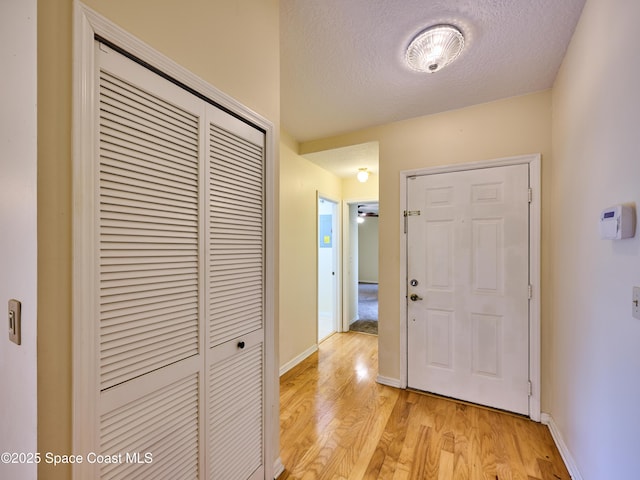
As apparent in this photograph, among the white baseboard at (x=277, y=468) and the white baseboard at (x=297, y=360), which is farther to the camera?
the white baseboard at (x=297, y=360)

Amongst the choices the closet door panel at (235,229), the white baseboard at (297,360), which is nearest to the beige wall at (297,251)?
the white baseboard at (297,360)

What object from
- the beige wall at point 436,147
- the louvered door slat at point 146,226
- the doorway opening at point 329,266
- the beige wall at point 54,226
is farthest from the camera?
the doorway opening at point 329,266

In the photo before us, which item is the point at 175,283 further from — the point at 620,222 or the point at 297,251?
the point at 297,251

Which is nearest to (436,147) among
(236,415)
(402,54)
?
(402,54)

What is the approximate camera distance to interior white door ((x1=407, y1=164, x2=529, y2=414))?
2.10 m

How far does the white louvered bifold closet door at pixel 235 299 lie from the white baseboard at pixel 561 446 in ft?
5.63

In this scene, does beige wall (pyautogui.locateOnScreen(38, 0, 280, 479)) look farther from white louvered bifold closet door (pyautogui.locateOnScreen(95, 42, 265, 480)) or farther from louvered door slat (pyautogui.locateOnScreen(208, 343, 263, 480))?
louvered door slat (pyautogui.locateOnScreen(208, 343, 263, 480))

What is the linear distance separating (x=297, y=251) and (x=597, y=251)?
238 cm

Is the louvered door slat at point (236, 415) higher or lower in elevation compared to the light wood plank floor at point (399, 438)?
higher

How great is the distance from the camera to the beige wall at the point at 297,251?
2842mm

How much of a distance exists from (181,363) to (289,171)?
7.42 feet

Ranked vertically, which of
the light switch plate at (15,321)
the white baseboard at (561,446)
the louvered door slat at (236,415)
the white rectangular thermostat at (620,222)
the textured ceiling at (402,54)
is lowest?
the white baseboard at (561,446)

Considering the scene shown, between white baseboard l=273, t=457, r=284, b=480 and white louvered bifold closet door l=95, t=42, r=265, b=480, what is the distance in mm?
146

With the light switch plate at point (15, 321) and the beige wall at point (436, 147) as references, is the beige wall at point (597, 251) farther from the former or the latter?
the light switch plate at point (15, 321)
